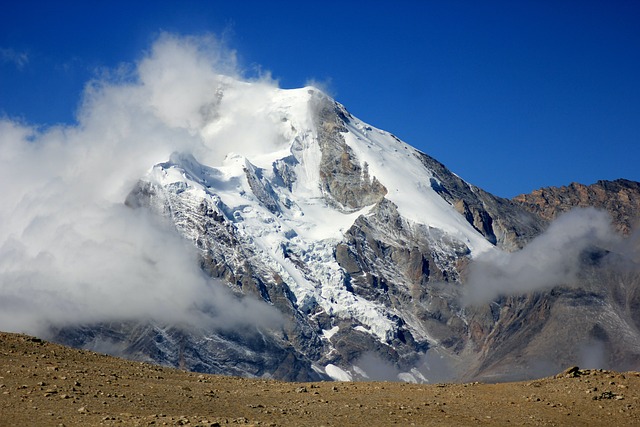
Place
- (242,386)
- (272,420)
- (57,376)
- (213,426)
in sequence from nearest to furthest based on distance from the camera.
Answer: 1. (213,426)
2. (272,420)
3. (57,376)
4. (242,386)

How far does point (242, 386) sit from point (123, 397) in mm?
9385

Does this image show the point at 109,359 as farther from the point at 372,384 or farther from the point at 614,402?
the point at 614,402

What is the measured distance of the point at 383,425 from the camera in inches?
1997

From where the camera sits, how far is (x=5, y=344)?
6084 centimetres

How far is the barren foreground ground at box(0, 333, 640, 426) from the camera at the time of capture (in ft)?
160

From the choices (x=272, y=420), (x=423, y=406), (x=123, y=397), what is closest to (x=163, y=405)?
(x=123, y=397)

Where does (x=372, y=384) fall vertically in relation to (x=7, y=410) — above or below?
above

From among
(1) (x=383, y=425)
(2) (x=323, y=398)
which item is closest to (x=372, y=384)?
(2) (x=323, y=398)

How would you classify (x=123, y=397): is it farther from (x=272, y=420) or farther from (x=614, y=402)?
(x=614, y=402)

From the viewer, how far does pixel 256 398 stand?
182ft

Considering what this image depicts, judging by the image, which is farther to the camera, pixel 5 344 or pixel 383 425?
pixel 5 344

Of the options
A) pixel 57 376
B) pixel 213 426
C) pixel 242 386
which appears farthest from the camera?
pixel 242 386

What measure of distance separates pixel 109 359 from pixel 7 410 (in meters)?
16.7

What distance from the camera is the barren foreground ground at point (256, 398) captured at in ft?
160
